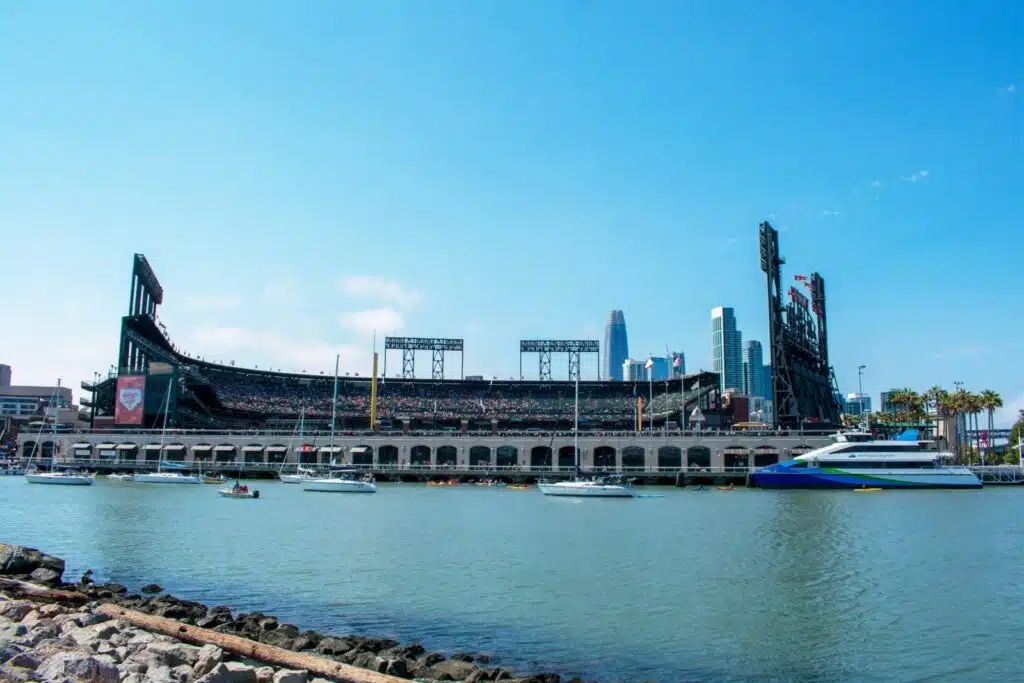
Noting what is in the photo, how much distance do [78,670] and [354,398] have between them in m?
161

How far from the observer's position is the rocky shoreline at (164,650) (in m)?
17.8

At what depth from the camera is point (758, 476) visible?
347ft

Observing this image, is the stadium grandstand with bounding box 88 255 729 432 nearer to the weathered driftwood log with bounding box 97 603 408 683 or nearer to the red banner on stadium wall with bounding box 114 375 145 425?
the red banner on stadium wall with bounding box 114 375 145 425

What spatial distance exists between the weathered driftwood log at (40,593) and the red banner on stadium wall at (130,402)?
121 metres

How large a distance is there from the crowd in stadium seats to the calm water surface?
96.8 metres

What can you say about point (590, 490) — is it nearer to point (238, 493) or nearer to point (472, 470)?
point (238, 493)

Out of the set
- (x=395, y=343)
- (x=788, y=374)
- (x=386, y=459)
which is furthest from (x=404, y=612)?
(x=395, y=343)

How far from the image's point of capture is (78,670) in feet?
57.4

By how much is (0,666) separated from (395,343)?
6674 inches

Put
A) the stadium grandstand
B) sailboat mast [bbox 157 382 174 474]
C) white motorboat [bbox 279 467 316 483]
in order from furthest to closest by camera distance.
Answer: the stadium grandstand
sailboat mast [bbox 157 382 174 474]
white motorboat [bbox 279 467 316 483]

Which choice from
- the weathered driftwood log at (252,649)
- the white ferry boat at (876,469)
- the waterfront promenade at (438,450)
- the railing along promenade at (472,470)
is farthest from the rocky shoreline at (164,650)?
the waterfront promenade at (438,450)

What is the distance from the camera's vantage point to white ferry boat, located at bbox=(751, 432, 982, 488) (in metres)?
100

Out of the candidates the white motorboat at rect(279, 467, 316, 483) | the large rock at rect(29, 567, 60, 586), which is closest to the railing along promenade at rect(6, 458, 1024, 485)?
the white motorboat at rect(279, 467, 316, 483)

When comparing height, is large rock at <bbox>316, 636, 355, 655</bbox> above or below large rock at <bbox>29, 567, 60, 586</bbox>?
below
